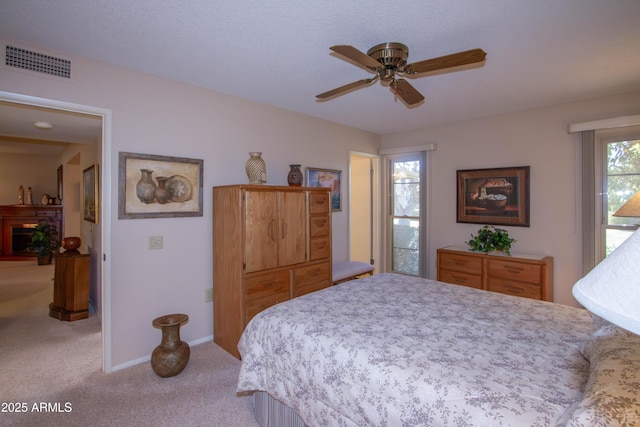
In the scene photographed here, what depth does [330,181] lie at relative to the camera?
14.4ft

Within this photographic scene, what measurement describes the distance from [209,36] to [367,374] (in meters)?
2.25

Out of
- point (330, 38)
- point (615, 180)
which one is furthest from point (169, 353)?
point (615, 180)

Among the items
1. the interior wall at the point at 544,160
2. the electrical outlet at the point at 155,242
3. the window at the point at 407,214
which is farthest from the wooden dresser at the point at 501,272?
the electrical outlet at the point at 155,242

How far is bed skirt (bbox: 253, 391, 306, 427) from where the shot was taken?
175 cm

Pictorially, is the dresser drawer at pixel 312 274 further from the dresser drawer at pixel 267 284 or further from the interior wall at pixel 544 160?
the interior wall at pixel 544 160

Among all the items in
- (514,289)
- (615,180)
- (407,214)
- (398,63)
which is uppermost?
(398,63)

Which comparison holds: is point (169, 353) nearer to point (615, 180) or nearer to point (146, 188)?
point (146, 188)

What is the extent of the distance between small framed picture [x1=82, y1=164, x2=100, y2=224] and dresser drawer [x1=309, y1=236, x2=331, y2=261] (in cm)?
244

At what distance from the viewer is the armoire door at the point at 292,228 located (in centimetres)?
311

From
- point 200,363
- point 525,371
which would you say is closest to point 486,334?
point 525,371

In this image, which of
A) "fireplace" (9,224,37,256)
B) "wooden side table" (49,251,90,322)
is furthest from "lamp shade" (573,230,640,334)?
"fireplace" (9,224,37,256)

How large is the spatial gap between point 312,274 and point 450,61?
2.38 metres

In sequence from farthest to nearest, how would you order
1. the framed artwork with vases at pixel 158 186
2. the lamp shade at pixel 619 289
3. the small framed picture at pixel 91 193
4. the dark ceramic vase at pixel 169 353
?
the small framed picture at pixel 91 193, the framed artwork with vases at pixel 158 186, the dark ceramic vase at pixel 169 353, the lamp shade at pixel 619 289

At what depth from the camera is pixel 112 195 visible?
257cm
